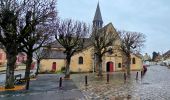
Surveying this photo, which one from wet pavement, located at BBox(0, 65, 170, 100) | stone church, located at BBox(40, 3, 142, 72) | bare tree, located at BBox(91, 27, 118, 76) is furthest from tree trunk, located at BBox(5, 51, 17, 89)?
stone church, located at BBox(40, 3, 142, 72)

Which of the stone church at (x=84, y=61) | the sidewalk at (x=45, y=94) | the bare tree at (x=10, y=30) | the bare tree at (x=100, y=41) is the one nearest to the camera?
the sidewalk at (x=45, y=94)

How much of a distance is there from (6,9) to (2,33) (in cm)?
226

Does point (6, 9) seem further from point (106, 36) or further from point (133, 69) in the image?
point (133, 69)

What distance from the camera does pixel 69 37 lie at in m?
35.3

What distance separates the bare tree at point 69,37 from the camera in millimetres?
35125

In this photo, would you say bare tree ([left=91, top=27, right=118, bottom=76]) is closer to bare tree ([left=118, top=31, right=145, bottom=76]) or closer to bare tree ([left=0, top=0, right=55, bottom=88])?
bare tree ([left=118, top=31, right=145, bottom=76])

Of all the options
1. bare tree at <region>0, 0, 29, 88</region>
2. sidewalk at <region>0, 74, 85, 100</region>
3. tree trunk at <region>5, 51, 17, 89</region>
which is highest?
bare tree at <region>0, 0, 29, 88</region>

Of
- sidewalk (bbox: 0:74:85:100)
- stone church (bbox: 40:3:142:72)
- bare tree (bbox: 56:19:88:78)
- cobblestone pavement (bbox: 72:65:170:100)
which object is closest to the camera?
sidewalk (bbox: 0:74:85:100)

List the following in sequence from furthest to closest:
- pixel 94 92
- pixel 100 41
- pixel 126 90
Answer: pixel 100 41 < pixel 126 90 < pixel 94 92

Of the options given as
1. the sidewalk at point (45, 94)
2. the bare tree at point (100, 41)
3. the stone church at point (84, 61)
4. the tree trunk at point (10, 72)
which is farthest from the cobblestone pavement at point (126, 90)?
the stone church at point (84, 61)

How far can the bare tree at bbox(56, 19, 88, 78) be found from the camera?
3512cm

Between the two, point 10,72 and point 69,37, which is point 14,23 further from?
point 69,37

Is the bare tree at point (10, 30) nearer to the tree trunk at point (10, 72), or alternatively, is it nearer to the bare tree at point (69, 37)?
the tree trunk at point (10, 72)

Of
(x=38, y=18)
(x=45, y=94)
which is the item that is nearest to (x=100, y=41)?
(x=38, y=18)
